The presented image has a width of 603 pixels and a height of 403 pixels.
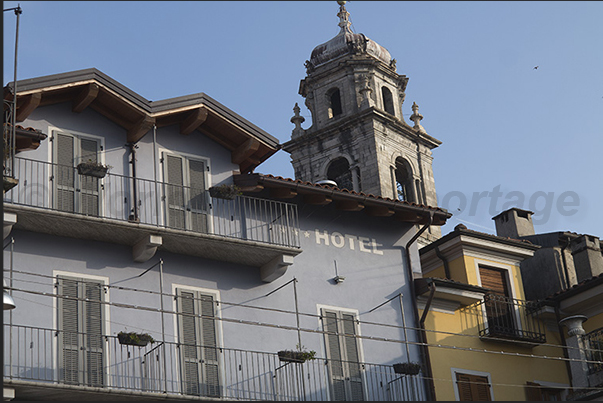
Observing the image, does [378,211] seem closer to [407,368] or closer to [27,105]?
[407,368]

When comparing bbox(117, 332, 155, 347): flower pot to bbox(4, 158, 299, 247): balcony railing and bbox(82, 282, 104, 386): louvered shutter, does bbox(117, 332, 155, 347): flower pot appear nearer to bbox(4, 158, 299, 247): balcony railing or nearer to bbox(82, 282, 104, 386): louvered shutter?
bbox(82, 282, 104, 386): louvered shutter

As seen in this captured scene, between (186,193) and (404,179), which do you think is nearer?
(186,193)

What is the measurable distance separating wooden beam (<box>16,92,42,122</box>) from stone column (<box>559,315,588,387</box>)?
1210 cm

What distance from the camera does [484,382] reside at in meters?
24.0

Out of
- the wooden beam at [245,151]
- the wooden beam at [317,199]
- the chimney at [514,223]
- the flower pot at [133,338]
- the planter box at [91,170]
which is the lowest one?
the flower pot at [133,338]

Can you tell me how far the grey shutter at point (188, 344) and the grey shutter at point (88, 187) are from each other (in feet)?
7.37

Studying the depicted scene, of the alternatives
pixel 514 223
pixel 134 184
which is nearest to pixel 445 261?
pixel 514 223

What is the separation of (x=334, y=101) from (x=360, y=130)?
2.55 metres

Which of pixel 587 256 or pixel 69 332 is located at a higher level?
pixel 587 256

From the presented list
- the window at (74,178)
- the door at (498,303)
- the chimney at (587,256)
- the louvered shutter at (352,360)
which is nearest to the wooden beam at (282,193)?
the louvered shutter at (352,360)

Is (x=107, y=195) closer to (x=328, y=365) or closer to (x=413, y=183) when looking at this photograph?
(x=328, y=365)

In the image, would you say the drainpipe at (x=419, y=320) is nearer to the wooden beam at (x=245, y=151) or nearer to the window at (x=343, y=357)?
the window at (x=343, y=357)

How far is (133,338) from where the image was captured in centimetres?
1941

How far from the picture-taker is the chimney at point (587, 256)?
28906mm
